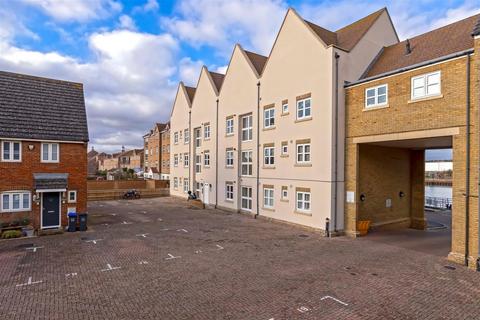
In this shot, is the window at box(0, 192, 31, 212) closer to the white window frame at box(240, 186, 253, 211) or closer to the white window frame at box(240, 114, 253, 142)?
the white window frame at box(240, 186, 253, 211)

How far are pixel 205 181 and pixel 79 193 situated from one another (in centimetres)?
1318

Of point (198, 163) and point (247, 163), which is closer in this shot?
point (247, 163)

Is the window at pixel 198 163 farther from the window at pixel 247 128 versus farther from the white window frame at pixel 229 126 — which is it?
the window at pixel 247 128

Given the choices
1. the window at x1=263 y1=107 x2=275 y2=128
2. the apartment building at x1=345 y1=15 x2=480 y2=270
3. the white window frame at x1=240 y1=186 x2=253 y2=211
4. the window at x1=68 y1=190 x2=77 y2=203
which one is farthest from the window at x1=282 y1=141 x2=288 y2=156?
the window at x1=68 y1=190 x2=77 y2=203

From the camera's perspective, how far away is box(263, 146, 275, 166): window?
19908 millimetres

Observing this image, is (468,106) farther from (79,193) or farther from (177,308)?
(79,193)

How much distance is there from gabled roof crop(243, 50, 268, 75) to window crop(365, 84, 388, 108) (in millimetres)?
9367

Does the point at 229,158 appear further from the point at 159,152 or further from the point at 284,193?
the point at 159,152

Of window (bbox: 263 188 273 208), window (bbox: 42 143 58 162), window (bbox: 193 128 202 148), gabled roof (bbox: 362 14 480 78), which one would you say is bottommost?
window (bbox: 263 188 273 208)

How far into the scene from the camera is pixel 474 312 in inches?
283

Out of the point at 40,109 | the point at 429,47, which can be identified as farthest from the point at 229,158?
the point at 429,47

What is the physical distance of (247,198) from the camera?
22562 millimetres

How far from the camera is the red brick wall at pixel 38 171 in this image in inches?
588

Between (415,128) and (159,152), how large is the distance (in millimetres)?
46421
